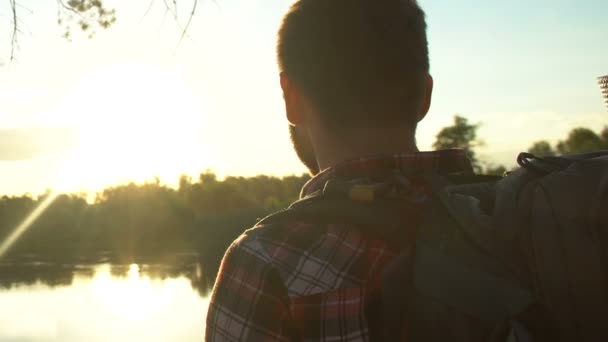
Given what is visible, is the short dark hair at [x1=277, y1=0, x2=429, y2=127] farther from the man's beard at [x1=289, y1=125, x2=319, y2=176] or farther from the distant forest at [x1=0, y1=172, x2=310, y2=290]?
the distant forest at [x1=0, y1=172, x2=310, y2=290]

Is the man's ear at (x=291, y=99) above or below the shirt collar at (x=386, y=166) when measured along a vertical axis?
above

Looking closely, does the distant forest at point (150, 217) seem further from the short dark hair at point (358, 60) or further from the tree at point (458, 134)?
the short dark hair at point (358, 60)

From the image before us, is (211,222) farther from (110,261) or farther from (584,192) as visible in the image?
(584,192)

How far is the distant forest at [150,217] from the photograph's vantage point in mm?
25500

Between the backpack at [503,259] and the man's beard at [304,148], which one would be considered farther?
the man's beard at [304,148]

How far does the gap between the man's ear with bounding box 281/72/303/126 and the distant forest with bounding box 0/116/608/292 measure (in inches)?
886

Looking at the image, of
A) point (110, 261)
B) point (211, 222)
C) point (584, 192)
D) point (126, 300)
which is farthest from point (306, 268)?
point (211, 222)

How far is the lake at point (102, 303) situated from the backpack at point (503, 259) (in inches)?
492

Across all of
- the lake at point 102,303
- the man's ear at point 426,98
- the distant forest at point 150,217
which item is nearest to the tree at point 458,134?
the distant forest at point 150,217

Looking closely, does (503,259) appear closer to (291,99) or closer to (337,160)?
(337,160)

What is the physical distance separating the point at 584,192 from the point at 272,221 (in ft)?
1.56

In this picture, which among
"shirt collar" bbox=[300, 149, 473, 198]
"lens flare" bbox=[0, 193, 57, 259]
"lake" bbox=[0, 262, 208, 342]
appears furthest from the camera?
"lens flare" bbox=[0, 193, 57, 259]

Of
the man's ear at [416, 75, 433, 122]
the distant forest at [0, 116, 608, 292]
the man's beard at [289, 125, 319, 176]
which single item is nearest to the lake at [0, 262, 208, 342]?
the distant forest at [0, 116, 608, 292]

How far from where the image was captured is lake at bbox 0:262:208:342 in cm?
1364
